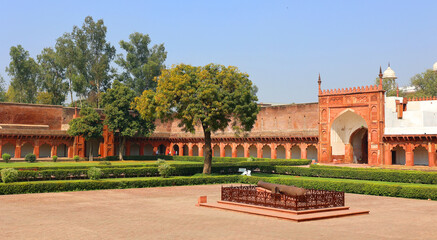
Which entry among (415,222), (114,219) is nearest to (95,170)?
(114,219)

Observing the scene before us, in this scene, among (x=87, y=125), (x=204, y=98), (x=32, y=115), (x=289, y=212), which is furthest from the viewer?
(x=32, y=115)

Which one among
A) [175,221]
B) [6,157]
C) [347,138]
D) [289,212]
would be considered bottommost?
[175,221]

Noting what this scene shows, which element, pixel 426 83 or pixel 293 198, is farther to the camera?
pixel 426 83

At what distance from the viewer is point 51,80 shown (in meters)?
57.8

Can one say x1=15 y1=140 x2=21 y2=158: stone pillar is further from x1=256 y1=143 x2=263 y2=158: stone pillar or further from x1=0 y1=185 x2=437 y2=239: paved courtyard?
x1=0 y1=185 x2=437 y2=239: paved courtyard

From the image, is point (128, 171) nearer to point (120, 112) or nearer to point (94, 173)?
point (94, 173)

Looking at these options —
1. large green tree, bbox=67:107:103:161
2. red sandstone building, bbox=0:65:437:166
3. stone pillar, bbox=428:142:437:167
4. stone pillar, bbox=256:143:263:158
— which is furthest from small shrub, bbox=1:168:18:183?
stone pillar, bbox=256:143:263:158

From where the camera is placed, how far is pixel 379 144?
34656 mm

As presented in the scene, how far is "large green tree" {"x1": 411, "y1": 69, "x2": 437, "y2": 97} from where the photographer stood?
56862 mm

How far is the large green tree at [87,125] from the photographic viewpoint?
45.1 meters

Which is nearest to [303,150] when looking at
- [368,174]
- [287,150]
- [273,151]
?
[287,150]

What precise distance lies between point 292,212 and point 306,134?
28.0m

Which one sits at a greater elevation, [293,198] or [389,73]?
[389,73]

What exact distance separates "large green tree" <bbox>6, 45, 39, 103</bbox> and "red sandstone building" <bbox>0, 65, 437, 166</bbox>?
10.5 metres
